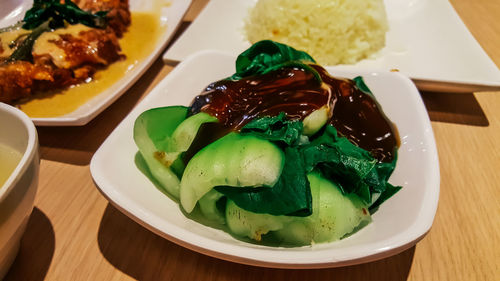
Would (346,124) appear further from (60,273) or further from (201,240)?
(60,273)

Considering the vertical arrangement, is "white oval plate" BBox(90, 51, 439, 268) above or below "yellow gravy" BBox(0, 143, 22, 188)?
below

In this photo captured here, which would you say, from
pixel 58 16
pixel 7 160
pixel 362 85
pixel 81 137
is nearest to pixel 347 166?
pixel 362 85

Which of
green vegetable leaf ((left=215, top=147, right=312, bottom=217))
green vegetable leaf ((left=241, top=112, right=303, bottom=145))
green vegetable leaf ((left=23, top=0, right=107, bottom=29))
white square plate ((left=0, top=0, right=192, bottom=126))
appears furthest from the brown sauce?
green vegetable leaf ((left=23, top=0, right=107, bottom=29))

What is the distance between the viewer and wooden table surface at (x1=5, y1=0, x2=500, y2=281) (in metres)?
1.15

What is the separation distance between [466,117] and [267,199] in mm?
1379

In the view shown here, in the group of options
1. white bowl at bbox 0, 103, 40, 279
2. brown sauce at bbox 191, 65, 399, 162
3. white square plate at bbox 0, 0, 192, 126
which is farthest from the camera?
white square plate at bbox 0, 0, 192, 126

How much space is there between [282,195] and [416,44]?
185 centimetres

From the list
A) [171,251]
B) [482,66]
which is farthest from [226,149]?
[482,66]

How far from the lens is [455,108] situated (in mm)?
1885

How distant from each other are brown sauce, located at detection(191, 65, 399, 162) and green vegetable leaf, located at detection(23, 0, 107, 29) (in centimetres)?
151

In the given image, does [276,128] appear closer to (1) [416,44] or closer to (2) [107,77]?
(2) [107,77]

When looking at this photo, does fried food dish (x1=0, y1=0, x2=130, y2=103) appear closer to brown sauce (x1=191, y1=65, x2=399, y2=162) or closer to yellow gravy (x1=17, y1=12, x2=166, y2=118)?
yellow gravy (x1=17, y1=12, x2=166, y2=118)

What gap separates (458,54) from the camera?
2.10m

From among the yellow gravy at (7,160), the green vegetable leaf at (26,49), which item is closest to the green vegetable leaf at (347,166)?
the yellow gravy at (7,160)
